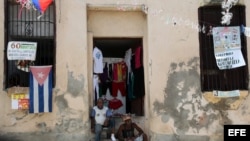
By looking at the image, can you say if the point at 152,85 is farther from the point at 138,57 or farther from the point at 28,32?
the point at 28,32

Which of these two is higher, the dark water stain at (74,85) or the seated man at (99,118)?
the dark water stain at (74,85)

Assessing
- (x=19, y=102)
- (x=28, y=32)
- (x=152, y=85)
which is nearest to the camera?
(x=19, y=102)

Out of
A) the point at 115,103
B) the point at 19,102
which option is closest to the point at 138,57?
the point at 115,103

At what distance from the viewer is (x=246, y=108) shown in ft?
32.8

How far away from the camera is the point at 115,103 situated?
11.5 metres

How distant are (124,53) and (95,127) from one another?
3093 millimetres

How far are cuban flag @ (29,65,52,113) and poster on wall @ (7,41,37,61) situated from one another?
0.92 feet

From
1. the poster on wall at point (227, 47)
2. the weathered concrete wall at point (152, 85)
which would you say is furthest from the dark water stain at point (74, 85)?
the poster on wall at point (227, 47)

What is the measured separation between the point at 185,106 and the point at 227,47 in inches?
66.5

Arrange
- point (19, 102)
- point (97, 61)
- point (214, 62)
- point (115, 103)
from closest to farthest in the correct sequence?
point (19, 102) < point (214, 62) < point (97, 61) < point (115, 103)

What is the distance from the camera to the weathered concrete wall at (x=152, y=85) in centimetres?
961

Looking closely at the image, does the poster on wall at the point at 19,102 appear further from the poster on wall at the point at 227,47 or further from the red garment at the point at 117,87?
the poster on wall at the point at 227,47

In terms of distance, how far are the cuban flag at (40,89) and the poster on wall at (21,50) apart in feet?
0.92

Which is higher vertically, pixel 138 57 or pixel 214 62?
pixel 138 57
